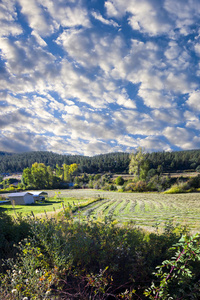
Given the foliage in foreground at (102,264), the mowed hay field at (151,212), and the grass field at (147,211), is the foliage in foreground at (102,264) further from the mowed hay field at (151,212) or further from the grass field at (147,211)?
the grass field at (147,211)

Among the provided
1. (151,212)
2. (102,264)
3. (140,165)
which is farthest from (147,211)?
(140,165)

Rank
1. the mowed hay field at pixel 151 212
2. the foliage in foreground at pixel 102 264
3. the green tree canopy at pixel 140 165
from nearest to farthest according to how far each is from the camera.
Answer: the foliage in foreground at pixel 102 264
the mowed hay field at pixel 151 212
the green tree canopy at pixel 140 165

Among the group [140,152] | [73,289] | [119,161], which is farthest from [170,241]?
[119,161]

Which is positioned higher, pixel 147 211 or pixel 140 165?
pixel 140 165

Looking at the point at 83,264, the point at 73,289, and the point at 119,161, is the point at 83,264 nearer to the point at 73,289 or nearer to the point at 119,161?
the point at 73,289

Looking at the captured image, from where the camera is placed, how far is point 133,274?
2.85 meters

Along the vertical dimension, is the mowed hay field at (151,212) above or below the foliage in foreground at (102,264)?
below

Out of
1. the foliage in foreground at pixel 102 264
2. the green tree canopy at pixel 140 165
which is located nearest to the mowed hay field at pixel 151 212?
the foliage in foreground at pixel 102 264

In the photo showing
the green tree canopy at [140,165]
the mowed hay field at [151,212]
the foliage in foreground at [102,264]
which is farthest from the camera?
the green tree canopy at [140,165]

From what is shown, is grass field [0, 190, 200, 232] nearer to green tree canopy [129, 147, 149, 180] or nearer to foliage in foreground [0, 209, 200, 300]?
foliage in foreground [0, 209, 200, 300]

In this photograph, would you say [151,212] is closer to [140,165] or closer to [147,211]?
[147,211]

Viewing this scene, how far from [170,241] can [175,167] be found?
328 ft

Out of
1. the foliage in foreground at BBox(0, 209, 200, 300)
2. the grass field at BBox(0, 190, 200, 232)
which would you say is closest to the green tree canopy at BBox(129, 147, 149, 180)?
the grass field at BBox(0, 190, 200, 232)

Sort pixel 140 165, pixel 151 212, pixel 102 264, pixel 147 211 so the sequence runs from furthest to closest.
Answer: pixel 140 165 → pixel 147 211 → pixel 151 212 → pixel 102 264
